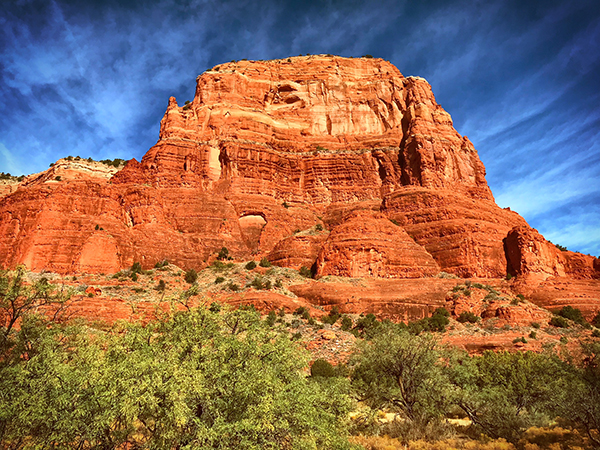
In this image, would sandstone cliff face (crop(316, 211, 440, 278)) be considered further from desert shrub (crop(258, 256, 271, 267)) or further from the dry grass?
the dry grass

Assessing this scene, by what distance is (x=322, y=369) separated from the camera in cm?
2778

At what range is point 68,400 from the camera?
949 centimetres

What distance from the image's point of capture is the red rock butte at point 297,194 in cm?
4847

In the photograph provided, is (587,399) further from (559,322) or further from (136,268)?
(136,268)

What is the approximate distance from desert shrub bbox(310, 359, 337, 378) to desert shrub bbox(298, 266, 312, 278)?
20.0m

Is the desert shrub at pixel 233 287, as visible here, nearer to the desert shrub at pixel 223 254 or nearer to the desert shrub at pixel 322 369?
the desert shrub at pixel 223 254

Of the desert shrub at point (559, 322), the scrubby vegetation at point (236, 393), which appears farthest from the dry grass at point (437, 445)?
the desert shrub at point (559, 322)

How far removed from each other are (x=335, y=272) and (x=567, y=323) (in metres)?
22.8

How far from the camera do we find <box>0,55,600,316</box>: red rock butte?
48469 mm

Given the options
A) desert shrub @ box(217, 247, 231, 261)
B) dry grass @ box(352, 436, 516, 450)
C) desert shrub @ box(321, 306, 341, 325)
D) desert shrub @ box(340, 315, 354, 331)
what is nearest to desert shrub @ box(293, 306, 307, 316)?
desert shrub @ box(321, 306, 341, 325)

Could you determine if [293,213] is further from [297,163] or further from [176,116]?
[176,116]

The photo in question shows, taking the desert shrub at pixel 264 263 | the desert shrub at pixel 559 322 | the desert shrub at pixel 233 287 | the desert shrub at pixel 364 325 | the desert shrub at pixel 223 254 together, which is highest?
the desert shrub at pixel 223 254

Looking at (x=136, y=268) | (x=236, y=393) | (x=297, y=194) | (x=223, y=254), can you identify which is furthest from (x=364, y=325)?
(x=297, y=194)

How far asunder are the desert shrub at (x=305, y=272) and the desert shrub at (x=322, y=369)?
2002 cm
